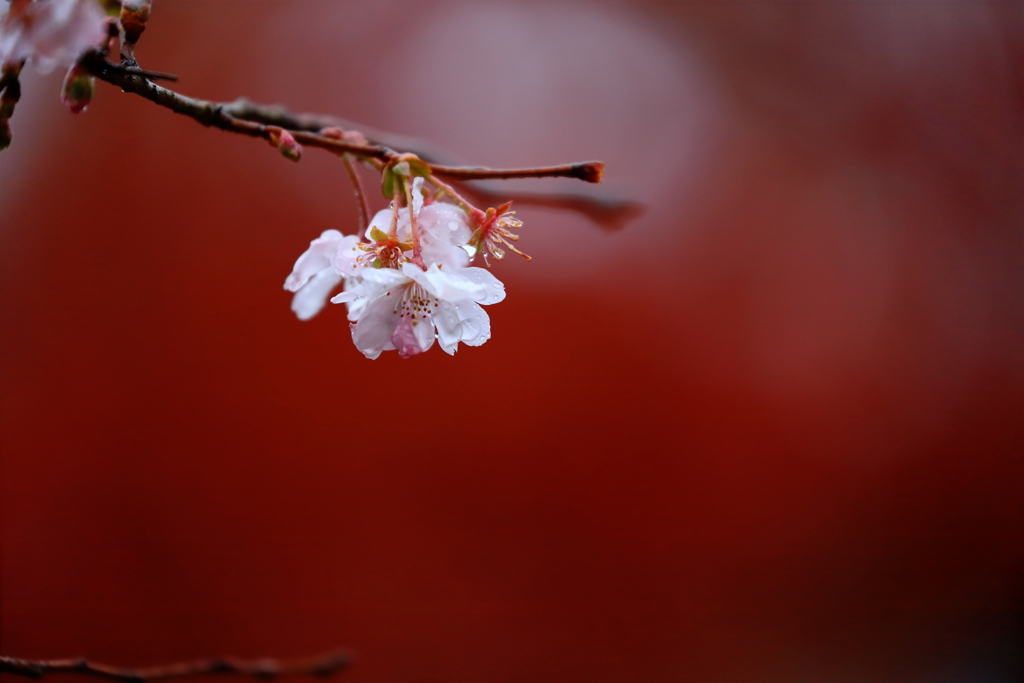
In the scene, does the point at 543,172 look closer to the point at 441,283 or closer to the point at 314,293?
the point at 441,283

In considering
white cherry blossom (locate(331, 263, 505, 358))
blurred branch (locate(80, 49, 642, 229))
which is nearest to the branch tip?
blurred branch (locate(80, 49, 642, 229))

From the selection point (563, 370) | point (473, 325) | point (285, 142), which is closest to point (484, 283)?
point (473, 325)

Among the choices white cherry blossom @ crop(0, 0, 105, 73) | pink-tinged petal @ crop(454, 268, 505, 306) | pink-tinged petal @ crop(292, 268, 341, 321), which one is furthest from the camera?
pink-tinged petal @ crop(292, 268, 341, 321)

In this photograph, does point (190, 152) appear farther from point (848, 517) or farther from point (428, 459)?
point (848, 517)

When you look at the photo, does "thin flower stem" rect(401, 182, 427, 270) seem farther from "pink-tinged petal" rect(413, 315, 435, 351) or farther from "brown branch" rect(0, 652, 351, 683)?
"brown branch" rect(0, 652, 351, 683)

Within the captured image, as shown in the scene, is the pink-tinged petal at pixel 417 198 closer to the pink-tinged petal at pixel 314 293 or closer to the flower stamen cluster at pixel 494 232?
the flower stamen cluster at pixel 494 232

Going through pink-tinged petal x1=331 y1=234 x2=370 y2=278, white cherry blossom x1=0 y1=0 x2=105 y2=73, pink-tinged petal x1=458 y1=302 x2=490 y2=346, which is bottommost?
pink-tinged petal x1=458 y1=302 x2=490 y2=346

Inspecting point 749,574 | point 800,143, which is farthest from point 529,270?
point 749,574
